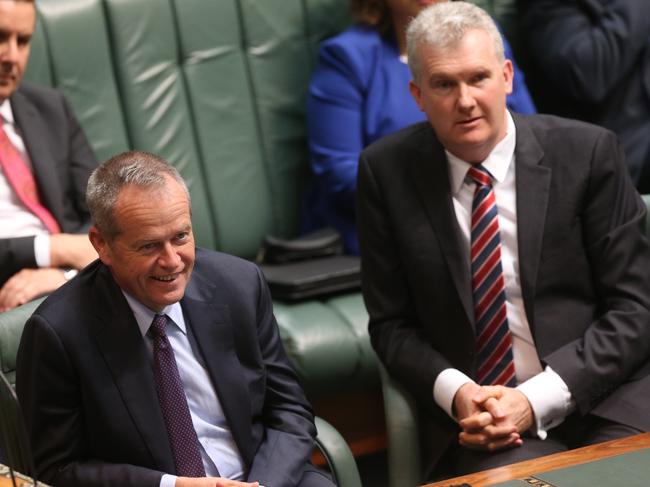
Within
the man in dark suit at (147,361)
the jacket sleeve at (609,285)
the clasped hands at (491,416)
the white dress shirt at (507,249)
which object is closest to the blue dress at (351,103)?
the white dress shirt at (507,249)

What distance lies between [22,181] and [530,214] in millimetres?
1434

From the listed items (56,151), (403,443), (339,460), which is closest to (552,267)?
(403,443)

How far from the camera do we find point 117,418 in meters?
2.29

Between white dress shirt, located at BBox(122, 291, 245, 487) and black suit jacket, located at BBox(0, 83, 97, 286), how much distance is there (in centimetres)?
105

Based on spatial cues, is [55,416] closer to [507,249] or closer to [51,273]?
[51,273]

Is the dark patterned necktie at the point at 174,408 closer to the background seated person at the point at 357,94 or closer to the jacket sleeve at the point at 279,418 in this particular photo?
the jacket sleeve at the point at 279,418

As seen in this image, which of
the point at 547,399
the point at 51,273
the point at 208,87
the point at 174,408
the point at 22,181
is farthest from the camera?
the point at 208,87

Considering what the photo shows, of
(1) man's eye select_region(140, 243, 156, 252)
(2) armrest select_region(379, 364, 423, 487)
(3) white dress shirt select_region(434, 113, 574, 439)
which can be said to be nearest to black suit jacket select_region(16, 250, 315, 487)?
(1) man's eye select_region(140, 243, 156, 252)

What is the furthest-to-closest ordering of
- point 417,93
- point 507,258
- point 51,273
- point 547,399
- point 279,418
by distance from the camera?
point 51,273, point 417,93, point 507,258, point 547,399, point 279,418

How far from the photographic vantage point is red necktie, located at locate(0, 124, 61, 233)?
3.32 meters

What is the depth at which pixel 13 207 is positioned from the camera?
333cm

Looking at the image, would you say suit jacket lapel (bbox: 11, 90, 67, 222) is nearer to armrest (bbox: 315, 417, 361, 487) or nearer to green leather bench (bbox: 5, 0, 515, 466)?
green leather bench (bbox: 5, 0, 515, 466)

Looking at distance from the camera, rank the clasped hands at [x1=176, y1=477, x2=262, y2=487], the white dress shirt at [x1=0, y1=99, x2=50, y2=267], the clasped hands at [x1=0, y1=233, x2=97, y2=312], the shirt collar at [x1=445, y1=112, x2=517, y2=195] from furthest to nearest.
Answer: the white dress shirt at [x1=0, y1=99, x2=50, y2=267] → the clasped hands at [x1=0, y1=233, x2=97, y2=312] → the shirt collar at [x1=445, y1=112, x2=517, y2=195] → the clasped hands at [x1=176, y1=477, x2=262, y2=487]

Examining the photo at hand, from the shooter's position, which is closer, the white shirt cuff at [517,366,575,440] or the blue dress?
the white shirt cuff at [517,366,575,440]
